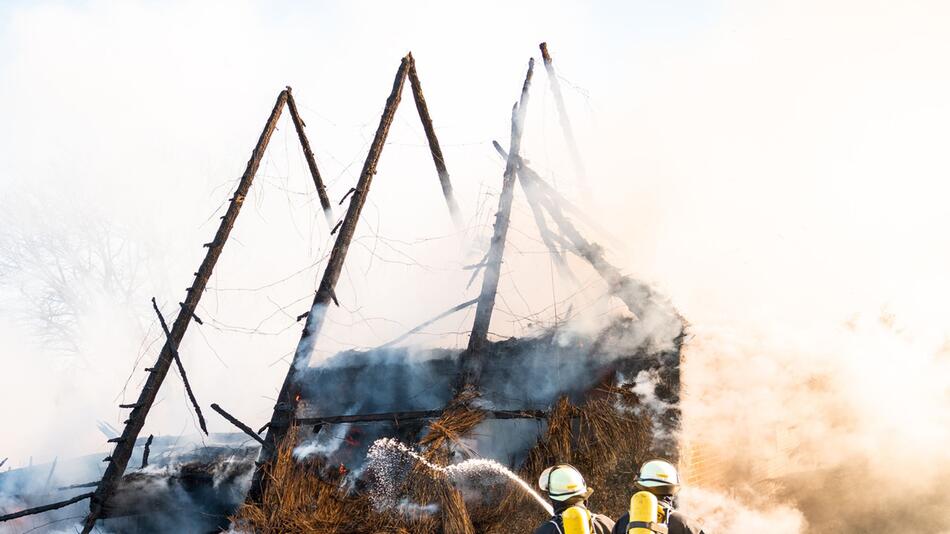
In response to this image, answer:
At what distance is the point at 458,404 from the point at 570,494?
390 cm

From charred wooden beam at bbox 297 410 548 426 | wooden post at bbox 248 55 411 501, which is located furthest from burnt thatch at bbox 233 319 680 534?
wooden post at bbox 248 55 411 501

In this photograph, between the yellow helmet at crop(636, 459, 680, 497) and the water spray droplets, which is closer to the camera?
the yellow helmet at crop(636, 459, 680, 497)

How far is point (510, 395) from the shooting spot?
9.16 metres

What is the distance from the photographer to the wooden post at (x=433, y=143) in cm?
1218

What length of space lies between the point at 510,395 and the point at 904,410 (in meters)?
6.04

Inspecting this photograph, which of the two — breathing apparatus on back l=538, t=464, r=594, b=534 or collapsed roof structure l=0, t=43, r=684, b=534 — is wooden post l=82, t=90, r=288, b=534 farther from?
breathing apparatus on back l=538, t=464, r=594, b=534

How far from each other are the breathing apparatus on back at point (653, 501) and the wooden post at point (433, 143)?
8880 millimetres

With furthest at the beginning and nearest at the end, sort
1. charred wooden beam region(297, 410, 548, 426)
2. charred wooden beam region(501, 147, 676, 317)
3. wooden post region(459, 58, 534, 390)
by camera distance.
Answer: wooden post region(459, 58, 534, 390), charred wooden beam region(501, 147, 676, 317), charred wooden beam region(297, 410, 548, 426)

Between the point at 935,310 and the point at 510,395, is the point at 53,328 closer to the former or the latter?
the point at 510,395

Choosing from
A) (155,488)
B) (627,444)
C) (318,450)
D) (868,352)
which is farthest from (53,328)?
(868,352)

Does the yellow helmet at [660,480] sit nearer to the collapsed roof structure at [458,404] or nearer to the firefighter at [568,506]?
the firefighter at [568,506]

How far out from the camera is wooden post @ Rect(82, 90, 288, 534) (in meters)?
9.40

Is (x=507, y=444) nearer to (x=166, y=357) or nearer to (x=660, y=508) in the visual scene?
(x=660, y=508)

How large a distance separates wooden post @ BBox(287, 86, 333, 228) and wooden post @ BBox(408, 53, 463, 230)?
227cm
